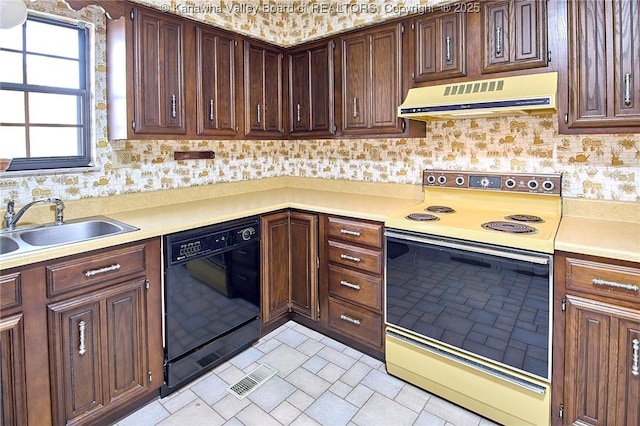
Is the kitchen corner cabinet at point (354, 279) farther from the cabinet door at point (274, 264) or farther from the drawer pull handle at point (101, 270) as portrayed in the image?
the drawer pull handle at point (101, 270)

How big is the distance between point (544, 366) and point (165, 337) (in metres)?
1.89

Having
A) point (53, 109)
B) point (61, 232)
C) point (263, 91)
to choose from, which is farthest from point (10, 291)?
point (263, 91)

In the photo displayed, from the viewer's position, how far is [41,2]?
2.07 metres

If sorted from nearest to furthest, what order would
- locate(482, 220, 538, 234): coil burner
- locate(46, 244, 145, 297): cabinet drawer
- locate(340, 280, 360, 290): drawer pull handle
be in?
1. locate(46, 244, 145, 297): cabinet drawer
2. locate(482, 220, 538, 234): coil burner
3. locate(340, 280, 360, 290): drawer pull handle

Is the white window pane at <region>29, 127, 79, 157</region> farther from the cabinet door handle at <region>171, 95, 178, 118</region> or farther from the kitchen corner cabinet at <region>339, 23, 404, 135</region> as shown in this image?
the kitchen corner cabinet at <region>339, 23, 404, 135</region>

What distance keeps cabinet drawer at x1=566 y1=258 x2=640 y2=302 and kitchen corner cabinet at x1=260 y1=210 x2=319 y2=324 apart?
1502 millimetres

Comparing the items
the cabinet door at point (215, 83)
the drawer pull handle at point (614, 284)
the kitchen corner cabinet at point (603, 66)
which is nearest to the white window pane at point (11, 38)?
the cabinet door at point (215, 83)

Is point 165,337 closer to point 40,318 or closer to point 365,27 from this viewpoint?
point 40,318

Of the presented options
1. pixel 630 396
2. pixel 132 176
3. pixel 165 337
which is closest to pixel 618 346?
pixel 630 396

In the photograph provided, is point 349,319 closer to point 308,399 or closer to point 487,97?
point 308,399

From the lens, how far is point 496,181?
239cm

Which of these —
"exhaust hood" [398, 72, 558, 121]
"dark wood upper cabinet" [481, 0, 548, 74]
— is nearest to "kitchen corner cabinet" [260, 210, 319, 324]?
"exhaust hood" [398, 72, 558, 121]

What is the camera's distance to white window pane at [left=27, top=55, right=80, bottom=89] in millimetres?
2119

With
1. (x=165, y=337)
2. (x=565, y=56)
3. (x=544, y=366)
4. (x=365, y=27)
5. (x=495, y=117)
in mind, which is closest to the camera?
(x=544, y=366)
